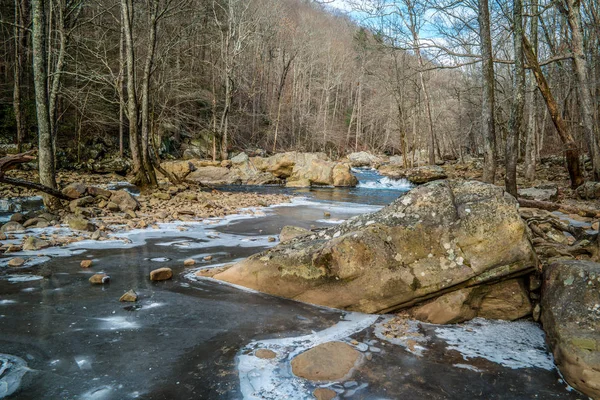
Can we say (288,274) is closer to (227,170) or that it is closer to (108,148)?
(227,170)

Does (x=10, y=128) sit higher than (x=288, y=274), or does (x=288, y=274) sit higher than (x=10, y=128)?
(x=10, y=128)

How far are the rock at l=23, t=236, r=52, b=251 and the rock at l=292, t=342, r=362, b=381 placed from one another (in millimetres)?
4534

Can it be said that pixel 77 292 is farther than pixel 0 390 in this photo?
Yes

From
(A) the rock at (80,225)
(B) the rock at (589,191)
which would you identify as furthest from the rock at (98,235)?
(B) the rock at (589,191)

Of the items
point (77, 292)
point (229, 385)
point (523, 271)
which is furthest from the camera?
point (77, 292)

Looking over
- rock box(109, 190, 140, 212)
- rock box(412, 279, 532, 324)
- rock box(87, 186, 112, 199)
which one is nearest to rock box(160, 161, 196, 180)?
rock box(87, 186, 112, 199)

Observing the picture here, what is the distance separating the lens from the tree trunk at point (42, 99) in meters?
Answer: 7.50

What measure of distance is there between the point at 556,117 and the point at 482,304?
31.4 feet

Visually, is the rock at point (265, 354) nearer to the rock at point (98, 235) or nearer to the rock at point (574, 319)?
the rock at point (574, 319)

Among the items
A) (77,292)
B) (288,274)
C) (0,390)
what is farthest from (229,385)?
(77,292)

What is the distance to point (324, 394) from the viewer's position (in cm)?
228

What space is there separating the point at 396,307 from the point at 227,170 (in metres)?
17.3

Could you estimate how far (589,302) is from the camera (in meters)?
2.82

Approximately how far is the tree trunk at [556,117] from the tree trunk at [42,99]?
10826 mm
